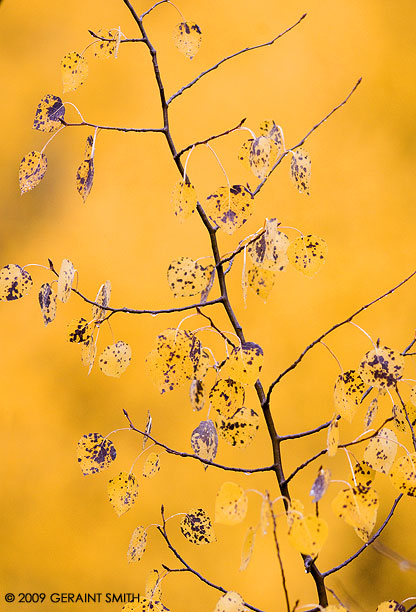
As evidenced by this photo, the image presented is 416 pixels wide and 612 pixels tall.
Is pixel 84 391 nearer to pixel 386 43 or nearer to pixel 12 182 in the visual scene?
pixel 12 182

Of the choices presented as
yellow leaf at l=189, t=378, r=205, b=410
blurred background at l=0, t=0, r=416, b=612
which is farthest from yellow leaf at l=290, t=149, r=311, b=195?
blurred background at l=0, t=0, r=416, b=612

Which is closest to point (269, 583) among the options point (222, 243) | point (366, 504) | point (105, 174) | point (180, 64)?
point (222, 243)

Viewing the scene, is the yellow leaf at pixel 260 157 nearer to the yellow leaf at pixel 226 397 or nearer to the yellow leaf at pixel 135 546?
the yellow leaf at pixel 226 397

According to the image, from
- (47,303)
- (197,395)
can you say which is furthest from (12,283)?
(197,395)

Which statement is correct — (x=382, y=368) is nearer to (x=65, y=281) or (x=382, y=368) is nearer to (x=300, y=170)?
(x=300, y=170)

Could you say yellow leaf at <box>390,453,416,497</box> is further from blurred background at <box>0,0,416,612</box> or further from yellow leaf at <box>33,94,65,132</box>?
blurred background at <box>0,0,416,612</box>
